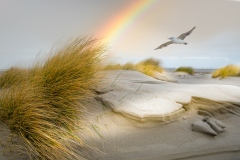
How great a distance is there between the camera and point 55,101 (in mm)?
1425

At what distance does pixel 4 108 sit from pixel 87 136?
18.1 inches

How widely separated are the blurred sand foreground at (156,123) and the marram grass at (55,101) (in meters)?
0.12

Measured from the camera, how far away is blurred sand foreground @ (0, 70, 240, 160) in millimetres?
1302

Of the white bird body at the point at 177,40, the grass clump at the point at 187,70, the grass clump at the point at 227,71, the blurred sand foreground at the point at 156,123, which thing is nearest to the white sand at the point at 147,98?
the blurred sand foreground at the point at 156,123

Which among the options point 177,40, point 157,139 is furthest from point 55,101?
point 177,40

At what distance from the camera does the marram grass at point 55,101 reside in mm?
1133

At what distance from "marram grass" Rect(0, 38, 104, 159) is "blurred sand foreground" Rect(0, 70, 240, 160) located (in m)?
0.12

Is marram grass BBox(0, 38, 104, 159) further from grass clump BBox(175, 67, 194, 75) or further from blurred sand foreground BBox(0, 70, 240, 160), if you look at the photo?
grass clump BBox(175, 67, 194, 75)

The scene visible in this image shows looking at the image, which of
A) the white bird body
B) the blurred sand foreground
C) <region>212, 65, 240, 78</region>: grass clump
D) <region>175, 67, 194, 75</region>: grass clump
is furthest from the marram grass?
<region>175, 67, 194, 75</region>: grass clump

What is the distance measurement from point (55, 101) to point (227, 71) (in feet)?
12.7

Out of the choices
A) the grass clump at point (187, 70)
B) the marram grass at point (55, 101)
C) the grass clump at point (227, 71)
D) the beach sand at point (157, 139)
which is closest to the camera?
the marram grass at point (55, 101)

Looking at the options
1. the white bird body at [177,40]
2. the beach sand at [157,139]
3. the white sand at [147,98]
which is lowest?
the beach sand at [157,139]

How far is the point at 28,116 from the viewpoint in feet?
3.90

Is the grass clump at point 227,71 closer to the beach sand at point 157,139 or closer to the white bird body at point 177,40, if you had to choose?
the white bird body at point 177,40
